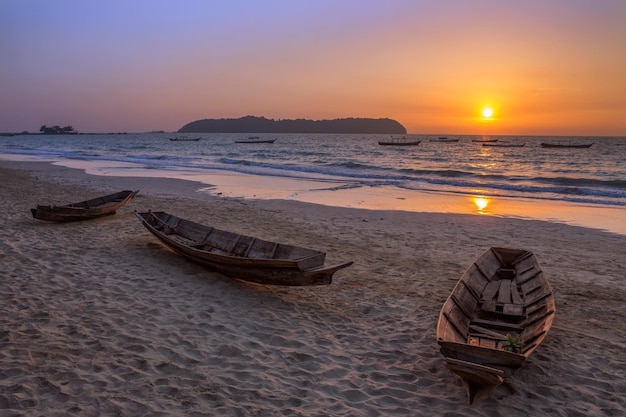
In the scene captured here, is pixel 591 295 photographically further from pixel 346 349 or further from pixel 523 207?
pixel 523 207

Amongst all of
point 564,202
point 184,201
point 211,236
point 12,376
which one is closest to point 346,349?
point 12,376

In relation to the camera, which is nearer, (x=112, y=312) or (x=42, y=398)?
(x=42, y=398)

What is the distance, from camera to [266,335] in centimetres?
567

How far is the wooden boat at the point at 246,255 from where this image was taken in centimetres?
639

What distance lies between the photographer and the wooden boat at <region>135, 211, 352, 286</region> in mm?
6391

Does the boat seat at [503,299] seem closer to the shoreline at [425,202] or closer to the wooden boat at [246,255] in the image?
the wooden boat at [246,255]

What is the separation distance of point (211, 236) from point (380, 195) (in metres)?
13.0

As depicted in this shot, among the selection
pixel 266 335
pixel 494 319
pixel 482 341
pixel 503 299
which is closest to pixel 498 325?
pixel 494 319

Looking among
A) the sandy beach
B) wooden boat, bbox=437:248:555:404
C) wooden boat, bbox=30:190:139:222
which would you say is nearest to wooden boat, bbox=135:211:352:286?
the sandy beach

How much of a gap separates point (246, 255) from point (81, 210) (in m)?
6.43

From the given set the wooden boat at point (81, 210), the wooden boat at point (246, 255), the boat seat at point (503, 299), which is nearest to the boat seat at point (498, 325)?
the boat seat at point (503, 299)

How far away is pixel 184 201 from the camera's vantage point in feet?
56.0

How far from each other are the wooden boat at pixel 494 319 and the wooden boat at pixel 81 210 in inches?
399

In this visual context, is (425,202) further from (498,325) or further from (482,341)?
(482,341)
